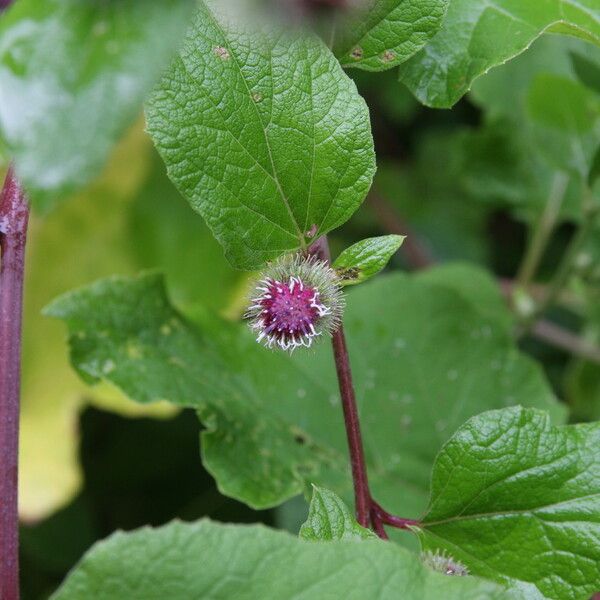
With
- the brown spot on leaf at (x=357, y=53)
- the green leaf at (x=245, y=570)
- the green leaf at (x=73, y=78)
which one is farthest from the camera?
the brown spot on leaf at (x=357, y=53)

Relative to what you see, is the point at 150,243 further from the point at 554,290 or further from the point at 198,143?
the point at 198,143

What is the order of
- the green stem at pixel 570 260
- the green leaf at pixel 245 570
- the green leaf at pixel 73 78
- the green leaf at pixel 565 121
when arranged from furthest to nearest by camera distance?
the green stem at pixel 570 260 < the green leaf at pixel 565 121 < the green leaf at pixel 245 570 < the green leaf at pixel 73 78

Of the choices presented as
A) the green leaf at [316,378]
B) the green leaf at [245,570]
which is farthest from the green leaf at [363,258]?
the green leaf at [316,378]

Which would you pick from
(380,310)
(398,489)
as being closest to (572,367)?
(380,310)

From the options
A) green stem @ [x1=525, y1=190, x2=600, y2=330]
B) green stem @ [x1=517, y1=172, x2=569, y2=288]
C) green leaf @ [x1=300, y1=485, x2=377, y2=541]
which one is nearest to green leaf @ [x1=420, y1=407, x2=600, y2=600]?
green leaf @ [x1=300, y1=485, x2=377, y2=541]

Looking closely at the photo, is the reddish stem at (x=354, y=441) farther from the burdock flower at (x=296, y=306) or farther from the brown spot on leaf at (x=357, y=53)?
the brown spot on leaf at (x=357, y=53)

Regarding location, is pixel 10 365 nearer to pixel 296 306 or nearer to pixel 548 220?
pixel 296 306

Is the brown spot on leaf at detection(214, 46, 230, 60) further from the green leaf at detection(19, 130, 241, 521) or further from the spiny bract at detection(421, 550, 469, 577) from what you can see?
the green leaf at detection(19, 130, 241, 521)
